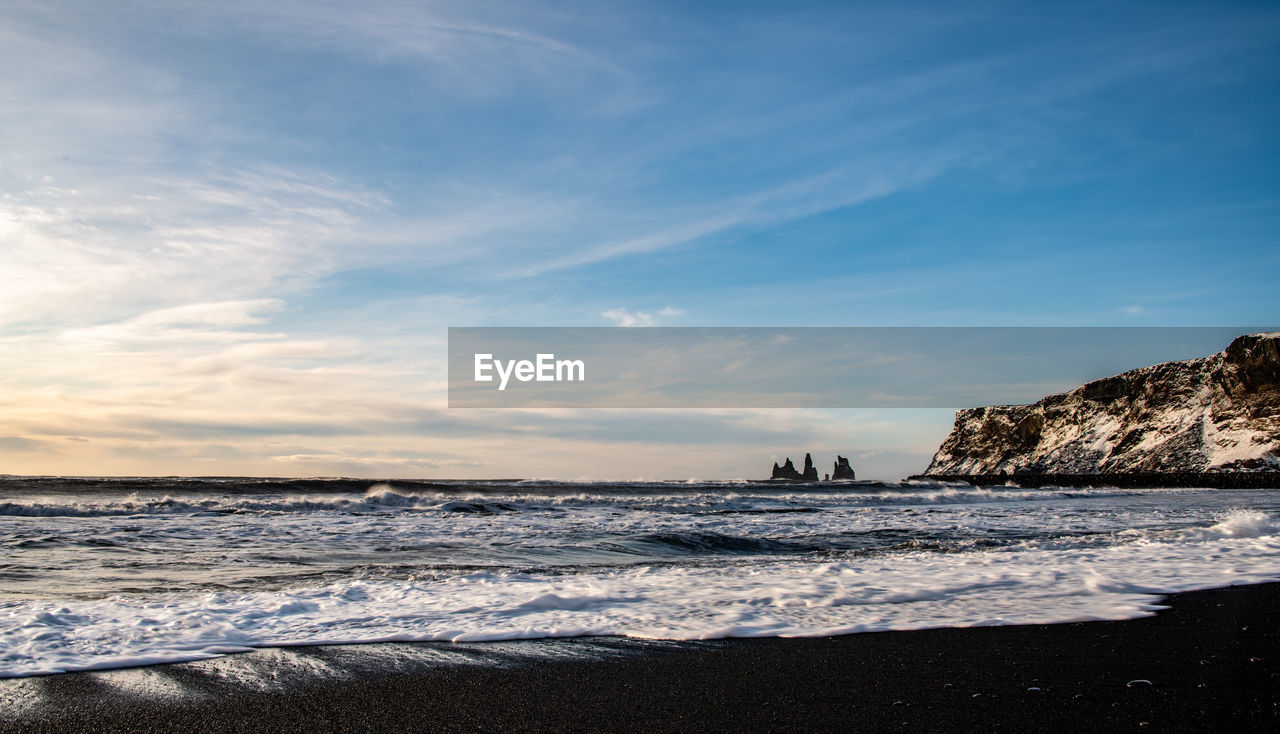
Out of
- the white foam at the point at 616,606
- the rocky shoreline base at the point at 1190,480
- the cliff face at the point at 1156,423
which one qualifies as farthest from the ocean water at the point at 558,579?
the cliff face at the point at 1156,423

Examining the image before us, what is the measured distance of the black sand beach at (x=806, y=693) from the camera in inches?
114

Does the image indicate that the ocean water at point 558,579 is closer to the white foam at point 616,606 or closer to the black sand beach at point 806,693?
the white foam at point 616,606

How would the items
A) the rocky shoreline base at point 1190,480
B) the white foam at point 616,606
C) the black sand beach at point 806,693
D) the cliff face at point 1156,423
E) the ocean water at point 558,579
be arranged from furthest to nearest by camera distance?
the cliff face at point 1156,423 < the rocky shoreline base at point 1190,480 < the ocean water at point 558,579 < the white foam at point 616,606 < the black sand beach at point 806,693

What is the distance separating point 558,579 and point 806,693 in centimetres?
396

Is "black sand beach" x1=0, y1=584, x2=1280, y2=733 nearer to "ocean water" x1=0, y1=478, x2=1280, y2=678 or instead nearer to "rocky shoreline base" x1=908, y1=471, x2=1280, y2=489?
"ocean water" x1=0, y1=478, x2=1280, y2=678

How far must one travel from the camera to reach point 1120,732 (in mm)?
2701

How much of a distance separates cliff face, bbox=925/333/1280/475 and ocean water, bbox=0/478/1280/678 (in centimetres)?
4699

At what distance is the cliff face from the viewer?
49.1m

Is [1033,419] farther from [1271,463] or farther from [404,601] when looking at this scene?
[404,601]

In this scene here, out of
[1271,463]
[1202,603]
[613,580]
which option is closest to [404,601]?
[613,580]

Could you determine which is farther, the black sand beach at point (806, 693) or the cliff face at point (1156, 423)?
the cliff face at point (1156, 423)

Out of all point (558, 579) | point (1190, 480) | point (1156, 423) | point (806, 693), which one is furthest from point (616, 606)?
point (1156, 423)

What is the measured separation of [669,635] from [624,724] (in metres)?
1.75

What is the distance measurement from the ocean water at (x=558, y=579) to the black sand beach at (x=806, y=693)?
75 centimetres
